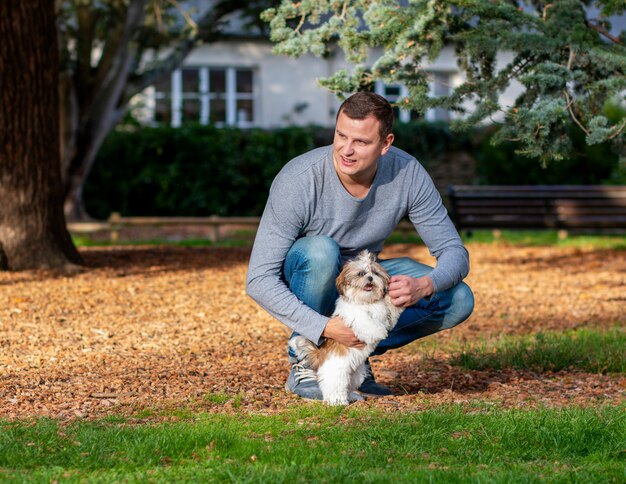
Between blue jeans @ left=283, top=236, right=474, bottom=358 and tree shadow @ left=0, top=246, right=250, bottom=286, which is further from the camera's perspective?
tree shadow @ left=0, top=246, right=250, bottom=286

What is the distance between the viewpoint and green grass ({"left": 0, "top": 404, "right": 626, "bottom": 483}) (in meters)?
3.91

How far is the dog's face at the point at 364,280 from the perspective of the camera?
15.6 ft

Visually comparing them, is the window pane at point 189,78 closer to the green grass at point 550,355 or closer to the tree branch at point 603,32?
the tree branch at point 603,32

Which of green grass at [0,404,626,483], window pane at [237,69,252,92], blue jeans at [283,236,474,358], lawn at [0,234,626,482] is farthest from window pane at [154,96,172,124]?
green grass at [0,404,626,483]

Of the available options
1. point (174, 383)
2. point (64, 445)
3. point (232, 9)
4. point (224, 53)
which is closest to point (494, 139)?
point (174, 383)

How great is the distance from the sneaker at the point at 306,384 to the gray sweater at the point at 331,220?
1.57ft

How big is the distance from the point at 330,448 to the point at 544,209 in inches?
451

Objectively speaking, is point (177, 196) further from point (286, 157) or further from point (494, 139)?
point (494, 139)

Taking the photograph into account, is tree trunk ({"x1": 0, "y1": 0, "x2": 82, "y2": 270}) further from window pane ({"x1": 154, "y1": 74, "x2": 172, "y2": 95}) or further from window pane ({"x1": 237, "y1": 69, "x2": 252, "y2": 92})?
window pane ({"x1": 237, "y1": 69, "x2": 252, "y2": 92})

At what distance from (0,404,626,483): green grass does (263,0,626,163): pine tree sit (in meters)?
2.37

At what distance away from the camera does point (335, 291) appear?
5.11 meters

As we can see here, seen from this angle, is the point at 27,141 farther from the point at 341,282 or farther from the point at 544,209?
the point at 544,209

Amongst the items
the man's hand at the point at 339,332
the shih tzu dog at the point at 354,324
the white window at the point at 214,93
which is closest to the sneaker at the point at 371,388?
the shih tzu dog at the point at 354,324

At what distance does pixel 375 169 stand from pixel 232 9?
11459 millimetres
